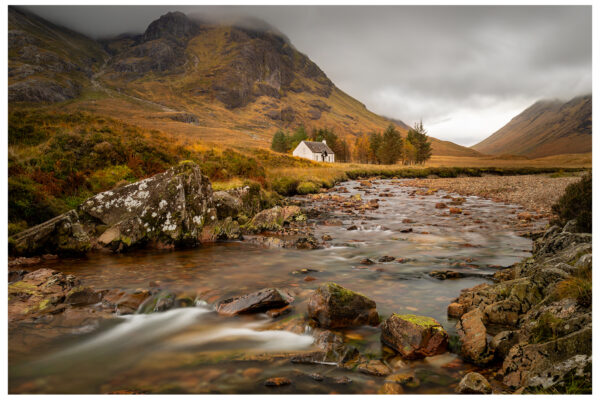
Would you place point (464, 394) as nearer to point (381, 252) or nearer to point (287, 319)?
point (287, 319)

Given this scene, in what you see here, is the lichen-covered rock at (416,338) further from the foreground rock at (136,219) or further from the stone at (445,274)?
the foreground rock at (136,219)

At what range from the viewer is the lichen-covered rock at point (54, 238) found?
874cm

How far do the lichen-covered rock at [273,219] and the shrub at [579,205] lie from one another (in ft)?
32.9

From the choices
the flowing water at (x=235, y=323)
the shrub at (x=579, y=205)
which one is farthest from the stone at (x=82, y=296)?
the shrub at (x=579, y=205)

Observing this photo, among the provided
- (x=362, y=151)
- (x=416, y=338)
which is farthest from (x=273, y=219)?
(x=362, y=151)

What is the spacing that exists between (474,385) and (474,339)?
40.3 inches

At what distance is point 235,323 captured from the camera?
5828 mm

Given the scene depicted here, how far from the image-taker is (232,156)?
82.4ft

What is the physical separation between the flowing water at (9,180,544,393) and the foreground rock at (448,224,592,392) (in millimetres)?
500

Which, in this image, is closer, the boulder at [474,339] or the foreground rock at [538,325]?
the foreground rock at [538,325]

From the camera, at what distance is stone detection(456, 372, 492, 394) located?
367cm

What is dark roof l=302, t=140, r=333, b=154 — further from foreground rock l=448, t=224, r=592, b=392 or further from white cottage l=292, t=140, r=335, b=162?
foreground rock l=448, t=224, r=592, b=392

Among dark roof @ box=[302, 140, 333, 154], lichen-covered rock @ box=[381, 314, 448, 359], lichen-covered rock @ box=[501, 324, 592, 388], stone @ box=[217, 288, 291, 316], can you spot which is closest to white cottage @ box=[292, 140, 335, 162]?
dark roof @ box=[302, 140, 333, 154]

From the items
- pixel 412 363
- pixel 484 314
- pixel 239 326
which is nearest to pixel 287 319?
pixel 239 326
